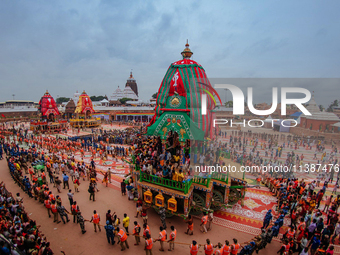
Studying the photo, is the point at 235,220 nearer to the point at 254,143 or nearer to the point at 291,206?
the point at 291,206

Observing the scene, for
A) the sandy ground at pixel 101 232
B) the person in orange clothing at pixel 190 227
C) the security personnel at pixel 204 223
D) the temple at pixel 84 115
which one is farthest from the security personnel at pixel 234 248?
the temple at pixel 84 115

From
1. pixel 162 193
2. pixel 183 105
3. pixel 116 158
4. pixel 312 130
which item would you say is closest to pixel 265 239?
pixel 162 193

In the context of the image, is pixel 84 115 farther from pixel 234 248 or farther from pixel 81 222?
pixel 234 248

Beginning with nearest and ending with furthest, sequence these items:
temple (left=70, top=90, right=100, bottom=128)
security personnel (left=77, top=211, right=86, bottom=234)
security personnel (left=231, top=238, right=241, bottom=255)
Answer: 1. security personnel (left=231, top=238, right=241, bottom=255)
2. security personnel (left=77, top=211, right=86, bottom=234)
3. temple (left=70, top=90, right=100, bottom=128)

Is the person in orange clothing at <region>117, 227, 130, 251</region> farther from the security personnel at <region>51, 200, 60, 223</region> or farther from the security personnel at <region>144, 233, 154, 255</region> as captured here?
the security personnel at <region>51, 200, 60, 223</region>

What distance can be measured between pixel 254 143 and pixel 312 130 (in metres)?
4.02

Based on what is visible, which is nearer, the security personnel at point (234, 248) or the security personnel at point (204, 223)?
the security personnel at point (234, 248)

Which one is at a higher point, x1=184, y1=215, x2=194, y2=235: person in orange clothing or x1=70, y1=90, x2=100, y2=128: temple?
x1=70, y1=90, x2=100, y2=128: temple

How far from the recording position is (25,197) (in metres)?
10.6

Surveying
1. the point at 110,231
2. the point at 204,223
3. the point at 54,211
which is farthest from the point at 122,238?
the point at 54,211

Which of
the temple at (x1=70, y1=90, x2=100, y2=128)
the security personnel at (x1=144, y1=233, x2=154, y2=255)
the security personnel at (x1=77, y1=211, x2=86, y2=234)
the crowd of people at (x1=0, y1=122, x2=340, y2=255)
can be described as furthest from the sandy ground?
the temple at (x1=70, y1=90, x2=100, y2=128)

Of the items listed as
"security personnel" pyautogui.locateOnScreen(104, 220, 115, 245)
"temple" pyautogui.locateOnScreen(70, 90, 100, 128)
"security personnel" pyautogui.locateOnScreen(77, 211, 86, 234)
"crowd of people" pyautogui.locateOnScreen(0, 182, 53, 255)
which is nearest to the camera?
→ "crowd of people" pyautogui.locateOnScreen(0, 182, 53, 255)

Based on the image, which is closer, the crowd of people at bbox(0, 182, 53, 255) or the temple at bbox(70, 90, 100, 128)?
the crowd of people at bbox(0, 182, 53, 255)

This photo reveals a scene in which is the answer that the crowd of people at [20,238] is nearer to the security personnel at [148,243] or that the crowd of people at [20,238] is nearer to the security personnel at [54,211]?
the security personnel at [54,211]
